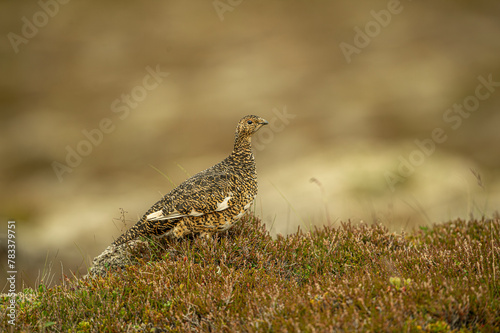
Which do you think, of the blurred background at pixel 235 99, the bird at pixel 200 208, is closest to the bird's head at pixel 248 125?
the bird at pixel 200 208

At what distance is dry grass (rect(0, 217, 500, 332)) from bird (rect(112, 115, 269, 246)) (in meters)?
0.19

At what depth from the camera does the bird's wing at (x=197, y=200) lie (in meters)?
4.62

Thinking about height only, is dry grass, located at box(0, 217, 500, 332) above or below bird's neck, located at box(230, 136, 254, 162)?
below

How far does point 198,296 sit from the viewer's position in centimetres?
368

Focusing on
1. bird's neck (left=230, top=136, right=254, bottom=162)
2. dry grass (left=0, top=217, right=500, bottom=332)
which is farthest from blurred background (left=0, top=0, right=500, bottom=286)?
dry grass (left=0, top=217, right=500, bottom=332)

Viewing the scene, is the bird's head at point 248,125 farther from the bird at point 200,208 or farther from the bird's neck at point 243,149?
the bird at point 200,208

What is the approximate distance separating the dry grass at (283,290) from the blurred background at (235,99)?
10.9m

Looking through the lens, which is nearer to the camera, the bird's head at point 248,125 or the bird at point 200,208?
the bird at point 200,208

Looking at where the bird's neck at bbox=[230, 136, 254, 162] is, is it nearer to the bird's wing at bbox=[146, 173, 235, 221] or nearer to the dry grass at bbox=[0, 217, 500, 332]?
the bird's wing at bbox=[146, 173, 235, 221]

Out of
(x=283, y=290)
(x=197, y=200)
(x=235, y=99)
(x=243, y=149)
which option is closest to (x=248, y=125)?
(x=243, y=149)

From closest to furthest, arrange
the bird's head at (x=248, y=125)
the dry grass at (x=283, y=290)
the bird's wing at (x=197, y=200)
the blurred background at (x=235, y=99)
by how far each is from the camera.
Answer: the dry grass at (x=283, y=290)
the bird's wing at (x=197, y=200)
the bird's head at (x=248, y=125)
the blurred background at (x=235, y=99)

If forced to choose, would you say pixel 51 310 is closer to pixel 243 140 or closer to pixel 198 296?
pixel 198 296

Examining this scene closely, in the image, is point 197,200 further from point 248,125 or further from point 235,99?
point 235,99

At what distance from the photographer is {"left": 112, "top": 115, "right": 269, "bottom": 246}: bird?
4641 mm
